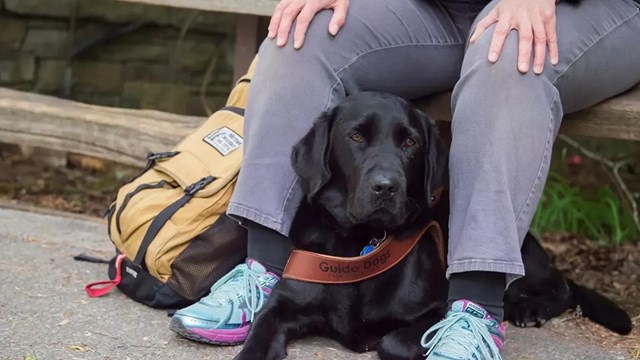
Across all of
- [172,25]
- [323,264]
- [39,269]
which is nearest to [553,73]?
[323,264]

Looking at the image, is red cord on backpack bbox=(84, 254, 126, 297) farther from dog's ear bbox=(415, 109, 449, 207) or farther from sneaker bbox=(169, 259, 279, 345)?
dog's ear bbox=(415, 109, 449, 207)

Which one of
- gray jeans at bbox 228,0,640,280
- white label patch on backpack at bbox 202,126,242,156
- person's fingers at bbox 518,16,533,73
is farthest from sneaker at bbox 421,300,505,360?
white label patch on backpack at bbox 202,126,242,156

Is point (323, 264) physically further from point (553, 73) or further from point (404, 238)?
point (553, 73)

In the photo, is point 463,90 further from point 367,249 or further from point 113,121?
point 113,121

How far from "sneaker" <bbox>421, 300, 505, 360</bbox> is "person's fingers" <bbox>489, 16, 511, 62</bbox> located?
0.64m

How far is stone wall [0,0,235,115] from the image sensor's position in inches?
236

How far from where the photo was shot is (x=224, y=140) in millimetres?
3314

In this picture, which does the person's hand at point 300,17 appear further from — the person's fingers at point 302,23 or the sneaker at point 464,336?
the sneaker at point 464,336

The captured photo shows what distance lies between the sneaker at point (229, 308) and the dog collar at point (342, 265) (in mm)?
102

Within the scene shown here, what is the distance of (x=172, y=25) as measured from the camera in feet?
Answer: 20.2

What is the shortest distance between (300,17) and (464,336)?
1019 mm

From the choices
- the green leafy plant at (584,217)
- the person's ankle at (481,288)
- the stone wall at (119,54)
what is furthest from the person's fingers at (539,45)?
the stone wall at (119,54)

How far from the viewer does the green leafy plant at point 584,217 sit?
4855mm

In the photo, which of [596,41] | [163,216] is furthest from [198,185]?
[596,41]
